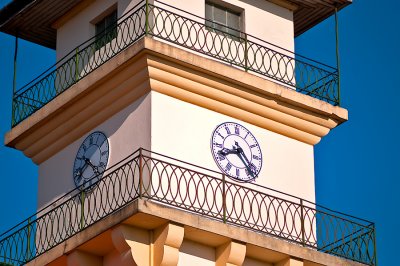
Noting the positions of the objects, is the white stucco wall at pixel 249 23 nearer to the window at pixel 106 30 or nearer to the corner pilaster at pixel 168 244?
the window at pixel 106 30

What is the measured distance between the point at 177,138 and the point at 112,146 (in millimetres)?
1305

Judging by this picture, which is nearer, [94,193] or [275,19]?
[94,193]

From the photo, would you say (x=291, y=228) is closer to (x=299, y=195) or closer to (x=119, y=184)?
(x=299, y=195)

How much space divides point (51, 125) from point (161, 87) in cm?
277

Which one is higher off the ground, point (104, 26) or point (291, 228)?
point (104, 26)

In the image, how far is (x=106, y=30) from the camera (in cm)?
3725

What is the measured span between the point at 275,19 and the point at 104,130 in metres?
4.15

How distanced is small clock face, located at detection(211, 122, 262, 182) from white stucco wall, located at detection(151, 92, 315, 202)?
0.11 metres

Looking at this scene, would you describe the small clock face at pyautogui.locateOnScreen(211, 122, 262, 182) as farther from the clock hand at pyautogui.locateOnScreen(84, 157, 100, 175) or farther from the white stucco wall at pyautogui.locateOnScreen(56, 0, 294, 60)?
Result: the white stucco wall at pyautogui.locateOnScreen(56, 0, 294, 60)

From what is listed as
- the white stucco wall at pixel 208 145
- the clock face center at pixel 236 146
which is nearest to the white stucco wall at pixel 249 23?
the white stucco wall at pixel 208 145

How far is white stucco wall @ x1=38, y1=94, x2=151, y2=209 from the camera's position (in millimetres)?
35219

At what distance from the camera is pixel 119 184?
Answer: 3456 centimetres

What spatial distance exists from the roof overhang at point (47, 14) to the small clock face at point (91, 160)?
3.16 meters

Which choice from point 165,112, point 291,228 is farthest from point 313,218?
point 165,112
